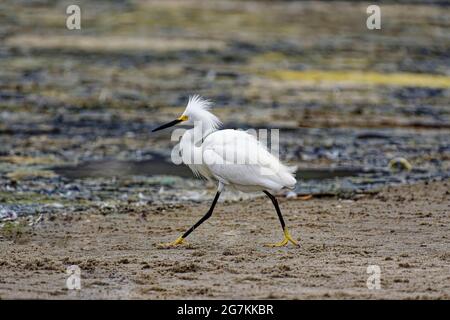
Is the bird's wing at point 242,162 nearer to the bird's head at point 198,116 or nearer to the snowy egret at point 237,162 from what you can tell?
the snowy egret at point 237,162

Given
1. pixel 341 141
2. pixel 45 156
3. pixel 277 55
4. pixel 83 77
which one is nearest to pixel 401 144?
pixel 341 141

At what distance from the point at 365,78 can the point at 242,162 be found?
16.1m

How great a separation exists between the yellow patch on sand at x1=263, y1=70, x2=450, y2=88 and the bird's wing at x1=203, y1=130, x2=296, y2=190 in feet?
49.4

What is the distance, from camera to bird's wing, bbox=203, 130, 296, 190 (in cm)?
998

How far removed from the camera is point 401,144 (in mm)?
17297

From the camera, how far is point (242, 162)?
996cm

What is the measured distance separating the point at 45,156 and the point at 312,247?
22.8 feet

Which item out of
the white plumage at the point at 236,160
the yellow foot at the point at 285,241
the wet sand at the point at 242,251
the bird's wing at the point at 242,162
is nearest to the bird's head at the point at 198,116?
the white plumage at the point at 236,160

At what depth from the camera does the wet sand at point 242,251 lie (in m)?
8.30

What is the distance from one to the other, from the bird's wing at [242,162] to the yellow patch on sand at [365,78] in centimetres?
1507

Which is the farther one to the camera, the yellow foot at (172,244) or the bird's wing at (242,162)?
the yellow foot at (172,244)

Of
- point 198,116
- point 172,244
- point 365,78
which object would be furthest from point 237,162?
point 365,78

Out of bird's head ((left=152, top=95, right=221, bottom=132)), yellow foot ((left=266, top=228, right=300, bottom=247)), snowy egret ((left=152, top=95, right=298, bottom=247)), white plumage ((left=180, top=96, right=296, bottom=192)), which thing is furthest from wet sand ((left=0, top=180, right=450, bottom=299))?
bird's head ((left=152, top=95, right=221, bottom=132))

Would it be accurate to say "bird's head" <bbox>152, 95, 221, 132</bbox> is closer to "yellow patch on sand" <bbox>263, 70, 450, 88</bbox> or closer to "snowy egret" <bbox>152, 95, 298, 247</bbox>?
"snowy egret" <bbox>152, 95, 298, 247</bbox>
